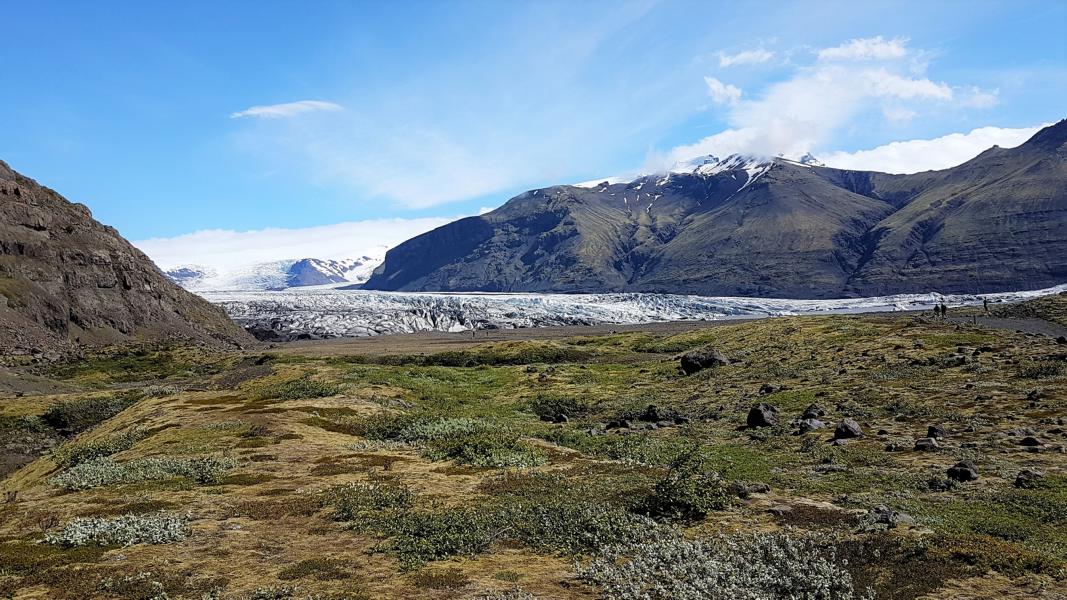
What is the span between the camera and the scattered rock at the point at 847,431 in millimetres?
29309

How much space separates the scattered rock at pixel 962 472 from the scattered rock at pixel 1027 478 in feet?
4.04

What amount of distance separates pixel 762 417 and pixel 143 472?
3089 centimetres

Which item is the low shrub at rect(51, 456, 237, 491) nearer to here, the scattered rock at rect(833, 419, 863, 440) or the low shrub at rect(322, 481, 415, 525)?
the low shrub at rect(322, 481, 415, 525)

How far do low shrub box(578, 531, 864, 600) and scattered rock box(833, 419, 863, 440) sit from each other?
16188 mm

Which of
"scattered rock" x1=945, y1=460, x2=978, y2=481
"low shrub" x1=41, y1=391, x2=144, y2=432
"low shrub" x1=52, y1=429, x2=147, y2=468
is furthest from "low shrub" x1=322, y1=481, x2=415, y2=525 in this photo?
"low shrub" x1=41, y1=391, x2=144, y2=432

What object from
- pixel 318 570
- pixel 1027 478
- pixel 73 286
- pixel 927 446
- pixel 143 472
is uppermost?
pixel 73 286

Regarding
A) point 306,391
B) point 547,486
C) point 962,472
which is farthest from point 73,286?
point 962,472

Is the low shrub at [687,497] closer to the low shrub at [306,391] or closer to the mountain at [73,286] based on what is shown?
the low shrub at [306,391]

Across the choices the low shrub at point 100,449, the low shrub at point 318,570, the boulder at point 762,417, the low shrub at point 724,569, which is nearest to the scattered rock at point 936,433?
the boulder at point 762,417

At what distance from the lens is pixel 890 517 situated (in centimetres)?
1625

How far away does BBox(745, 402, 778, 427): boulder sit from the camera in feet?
112

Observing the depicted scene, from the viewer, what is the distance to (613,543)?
15.8 metres

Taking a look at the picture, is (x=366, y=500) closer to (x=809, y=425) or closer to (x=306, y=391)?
(x=809, y=425)

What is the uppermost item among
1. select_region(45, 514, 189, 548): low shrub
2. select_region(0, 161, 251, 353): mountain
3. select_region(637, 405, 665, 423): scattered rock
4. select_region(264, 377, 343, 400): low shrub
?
select_region(0, 161, 251, 353): mountain
